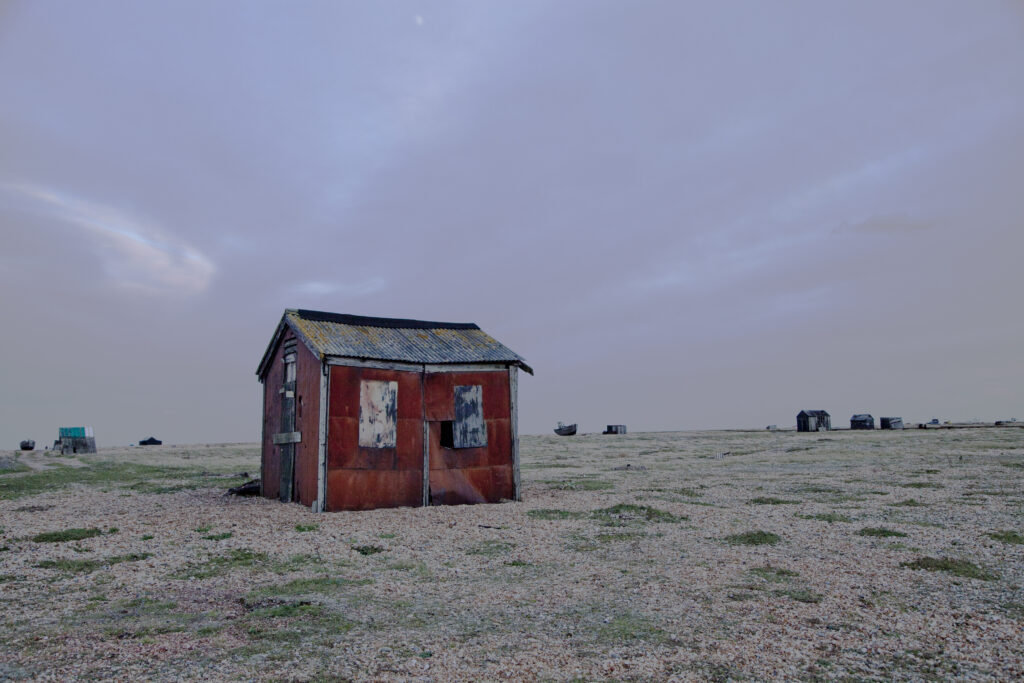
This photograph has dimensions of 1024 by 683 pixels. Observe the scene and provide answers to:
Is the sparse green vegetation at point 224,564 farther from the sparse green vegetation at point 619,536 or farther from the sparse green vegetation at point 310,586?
the sparse green vegetation at point 619,536

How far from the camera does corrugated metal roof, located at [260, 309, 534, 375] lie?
1980 centimetres

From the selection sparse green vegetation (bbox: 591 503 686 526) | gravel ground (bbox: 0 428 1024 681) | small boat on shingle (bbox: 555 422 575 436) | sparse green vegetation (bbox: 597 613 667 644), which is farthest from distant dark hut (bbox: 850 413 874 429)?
sparse green vegetation (bbox: 597 613 667 644)

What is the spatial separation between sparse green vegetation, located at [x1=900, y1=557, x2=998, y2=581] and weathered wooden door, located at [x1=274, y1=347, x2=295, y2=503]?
55.3 feet

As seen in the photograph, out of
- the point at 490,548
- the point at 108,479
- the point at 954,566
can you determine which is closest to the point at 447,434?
the point at 490,548

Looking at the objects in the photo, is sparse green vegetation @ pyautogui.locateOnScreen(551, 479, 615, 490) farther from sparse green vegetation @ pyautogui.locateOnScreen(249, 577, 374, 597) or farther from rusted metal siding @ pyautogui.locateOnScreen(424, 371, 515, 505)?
sparse green vegetation @ pyautogui.locateOnScreen(249, 577, 374, 597)

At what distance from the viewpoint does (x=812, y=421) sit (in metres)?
77.0

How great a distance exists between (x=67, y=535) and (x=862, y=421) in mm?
81670

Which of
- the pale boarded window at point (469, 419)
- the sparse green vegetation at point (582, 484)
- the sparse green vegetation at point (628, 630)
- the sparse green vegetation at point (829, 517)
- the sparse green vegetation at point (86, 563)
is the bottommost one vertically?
the sparse green vegetation at point (582, 484)

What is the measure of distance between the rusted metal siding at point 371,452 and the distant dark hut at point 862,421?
72.7 m

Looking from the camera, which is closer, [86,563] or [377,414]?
[86,563]

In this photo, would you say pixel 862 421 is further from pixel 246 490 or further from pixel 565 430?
pixel 246 490

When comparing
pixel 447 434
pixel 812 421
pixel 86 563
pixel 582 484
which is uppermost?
pixel 447 434

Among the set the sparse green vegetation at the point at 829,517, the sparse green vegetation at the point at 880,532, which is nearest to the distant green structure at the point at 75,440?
the sparse green vegetation at the point at 829,517

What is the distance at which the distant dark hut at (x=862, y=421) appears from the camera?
76688mm
